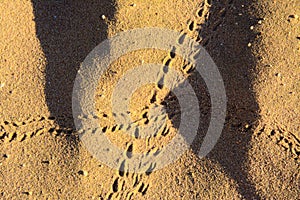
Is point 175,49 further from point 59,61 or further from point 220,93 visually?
point 59,61

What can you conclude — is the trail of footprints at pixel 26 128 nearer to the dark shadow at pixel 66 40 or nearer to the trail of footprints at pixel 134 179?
the dark shadow at pixel 66 40

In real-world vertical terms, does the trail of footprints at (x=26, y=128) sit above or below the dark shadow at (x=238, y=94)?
above

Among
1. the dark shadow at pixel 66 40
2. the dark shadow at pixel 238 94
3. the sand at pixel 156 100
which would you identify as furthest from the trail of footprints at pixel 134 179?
the dark shadow at pixel 66 40

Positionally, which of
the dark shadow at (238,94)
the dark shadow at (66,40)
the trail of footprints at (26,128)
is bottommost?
the dark shadow at (238,94)

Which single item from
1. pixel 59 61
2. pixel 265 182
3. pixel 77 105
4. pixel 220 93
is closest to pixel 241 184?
pixel 265 182

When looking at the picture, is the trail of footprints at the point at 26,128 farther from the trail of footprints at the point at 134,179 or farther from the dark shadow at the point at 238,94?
the dark shadow at the point at 238,94

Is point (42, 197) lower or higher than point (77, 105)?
lower

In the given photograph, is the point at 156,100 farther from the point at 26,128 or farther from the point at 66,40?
the point at 26,128

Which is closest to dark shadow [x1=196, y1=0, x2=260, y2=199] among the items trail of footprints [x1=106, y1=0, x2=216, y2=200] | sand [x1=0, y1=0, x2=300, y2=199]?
sand [x1=0, y1=0, x2=300, y2=199]

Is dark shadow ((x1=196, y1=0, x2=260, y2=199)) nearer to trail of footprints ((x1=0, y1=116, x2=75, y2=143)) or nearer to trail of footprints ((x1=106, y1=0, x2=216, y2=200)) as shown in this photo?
trail of footprints ((x1=106, y1=0, x2=216, y2=200))
